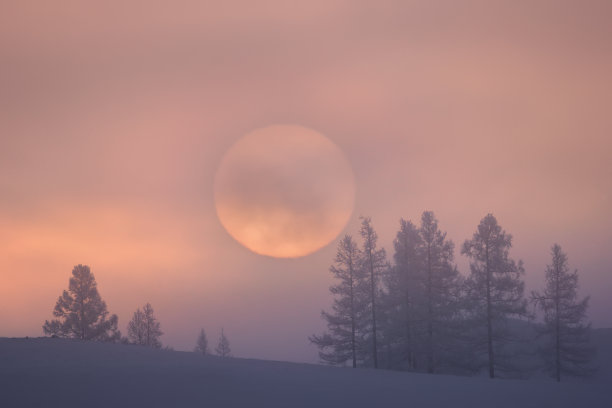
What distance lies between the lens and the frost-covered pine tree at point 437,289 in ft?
105

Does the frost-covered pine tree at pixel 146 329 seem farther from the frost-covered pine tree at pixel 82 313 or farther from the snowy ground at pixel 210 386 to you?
the snowy ground at pixel 210 386

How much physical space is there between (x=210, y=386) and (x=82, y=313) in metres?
29.8

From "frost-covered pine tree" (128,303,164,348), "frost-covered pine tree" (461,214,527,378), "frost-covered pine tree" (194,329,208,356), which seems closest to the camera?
"frost-covered pine tree" (461,214,527,378)

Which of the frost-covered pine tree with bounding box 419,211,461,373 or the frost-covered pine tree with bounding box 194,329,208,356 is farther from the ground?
the frost-covered pine tree with bounding box 419,211,461,373

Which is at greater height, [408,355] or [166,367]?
[166,367]

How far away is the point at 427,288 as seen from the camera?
105ft

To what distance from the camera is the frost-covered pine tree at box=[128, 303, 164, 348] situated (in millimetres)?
49406

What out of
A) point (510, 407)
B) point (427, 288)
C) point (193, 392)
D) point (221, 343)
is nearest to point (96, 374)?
point (193, 392)

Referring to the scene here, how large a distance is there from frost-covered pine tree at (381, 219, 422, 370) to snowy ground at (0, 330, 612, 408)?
12.9m

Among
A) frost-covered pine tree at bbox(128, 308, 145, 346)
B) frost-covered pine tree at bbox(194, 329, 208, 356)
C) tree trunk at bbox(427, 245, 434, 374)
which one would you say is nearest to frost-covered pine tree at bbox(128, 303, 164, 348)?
frost-covered pine tree at bbox(128, 308, 145, 346)

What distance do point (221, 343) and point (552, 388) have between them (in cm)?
6114

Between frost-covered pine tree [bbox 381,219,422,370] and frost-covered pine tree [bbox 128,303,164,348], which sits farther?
frost-covered pine tree [bbox 128,303,164,348]

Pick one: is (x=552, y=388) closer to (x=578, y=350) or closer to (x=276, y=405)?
(x=276, y=405)

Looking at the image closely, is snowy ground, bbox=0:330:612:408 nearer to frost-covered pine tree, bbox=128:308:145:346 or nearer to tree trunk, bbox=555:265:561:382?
tree trunk, bbox=555:265:561:382
